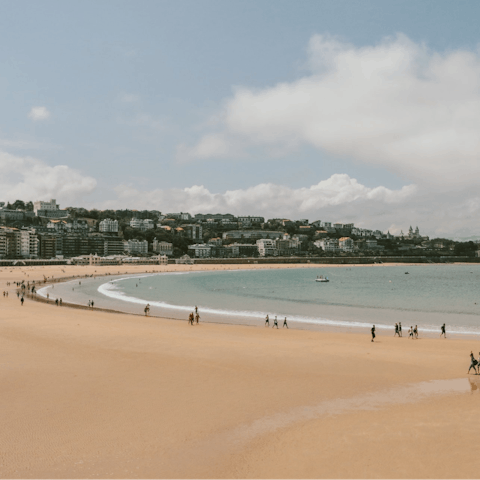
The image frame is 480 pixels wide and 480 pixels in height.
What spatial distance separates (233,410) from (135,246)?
17417cm

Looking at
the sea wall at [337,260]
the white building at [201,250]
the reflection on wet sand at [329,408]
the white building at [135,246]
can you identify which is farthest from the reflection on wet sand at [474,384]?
the white building at [135,246]

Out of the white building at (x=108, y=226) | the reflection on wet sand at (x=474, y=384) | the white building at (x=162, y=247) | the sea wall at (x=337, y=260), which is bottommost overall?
the sea wall at (x=337, y=260)

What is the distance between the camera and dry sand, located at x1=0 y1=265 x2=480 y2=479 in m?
7.09

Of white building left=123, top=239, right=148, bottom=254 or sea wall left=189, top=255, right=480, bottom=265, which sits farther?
white building left=123, top=239, right=148, bottom=254

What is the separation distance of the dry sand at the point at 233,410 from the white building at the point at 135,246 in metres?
163

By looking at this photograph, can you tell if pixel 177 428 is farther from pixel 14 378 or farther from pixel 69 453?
pixel 14 378

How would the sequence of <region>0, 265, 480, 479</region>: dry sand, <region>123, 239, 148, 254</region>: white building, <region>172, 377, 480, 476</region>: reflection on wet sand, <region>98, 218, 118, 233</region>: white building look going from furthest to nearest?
<region>98, 218, 118, 233</region>: white building → <region>123, 239, 148, 254</region>: white building → <region>172, 377, 480, 476</region>: reflection on wet sand → <region>0, 265, 480, 479</region>: dry sand

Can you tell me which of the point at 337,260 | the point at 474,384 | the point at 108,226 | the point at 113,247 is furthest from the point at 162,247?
the point at 474,384

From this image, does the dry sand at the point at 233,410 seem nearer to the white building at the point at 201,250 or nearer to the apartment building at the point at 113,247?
the apartment building at the point at 113,247

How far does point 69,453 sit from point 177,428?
211 centimetres

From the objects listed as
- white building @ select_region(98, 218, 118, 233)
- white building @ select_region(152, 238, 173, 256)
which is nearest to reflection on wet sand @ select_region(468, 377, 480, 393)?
white building @ select_region(152, 238, 173, 256)

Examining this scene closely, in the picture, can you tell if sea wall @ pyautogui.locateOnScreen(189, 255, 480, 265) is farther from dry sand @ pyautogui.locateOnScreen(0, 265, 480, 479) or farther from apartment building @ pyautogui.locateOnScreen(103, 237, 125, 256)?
dry sand @ pyautogui.locateOnScreen(0, 265, 480, 479)

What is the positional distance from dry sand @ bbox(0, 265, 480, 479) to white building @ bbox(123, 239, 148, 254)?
6399 inches

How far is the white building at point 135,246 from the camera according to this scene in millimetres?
175500
